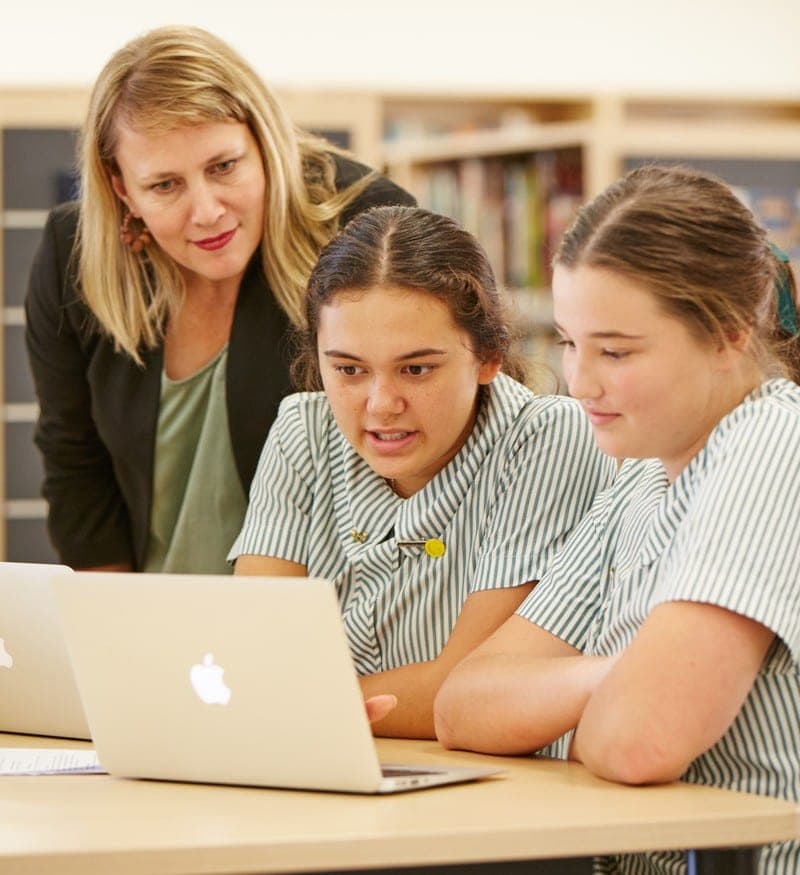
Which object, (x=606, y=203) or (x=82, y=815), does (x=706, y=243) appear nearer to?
(x=606, y=203)

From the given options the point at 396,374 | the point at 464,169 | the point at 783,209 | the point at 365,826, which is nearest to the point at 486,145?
the point at 464,169

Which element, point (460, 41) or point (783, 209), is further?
point (460, 41)

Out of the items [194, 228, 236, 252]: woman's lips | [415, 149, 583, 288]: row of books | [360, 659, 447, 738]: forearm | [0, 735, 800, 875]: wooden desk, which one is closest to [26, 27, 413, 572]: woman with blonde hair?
[194, 228, 236, 252]: woman's lips

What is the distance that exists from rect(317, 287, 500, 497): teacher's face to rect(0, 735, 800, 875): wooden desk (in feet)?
1.69

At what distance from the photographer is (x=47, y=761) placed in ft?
4.81

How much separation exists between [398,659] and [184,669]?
21.3 inches

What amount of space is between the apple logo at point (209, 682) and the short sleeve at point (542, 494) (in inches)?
19.4

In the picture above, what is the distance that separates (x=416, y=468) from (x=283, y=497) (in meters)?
0.21

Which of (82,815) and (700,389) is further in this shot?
(700,389)

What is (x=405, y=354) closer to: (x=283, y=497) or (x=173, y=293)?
(x=283, y=497)

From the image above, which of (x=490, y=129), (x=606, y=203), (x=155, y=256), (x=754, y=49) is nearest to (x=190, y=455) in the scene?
(x=155, y=256)

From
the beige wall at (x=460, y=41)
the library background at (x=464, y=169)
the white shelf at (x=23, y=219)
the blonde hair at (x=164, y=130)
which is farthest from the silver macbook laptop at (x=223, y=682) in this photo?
the beige wall at (x=460, y=41)

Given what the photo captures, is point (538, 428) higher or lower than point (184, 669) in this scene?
higher

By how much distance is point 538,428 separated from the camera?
173 cm
